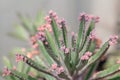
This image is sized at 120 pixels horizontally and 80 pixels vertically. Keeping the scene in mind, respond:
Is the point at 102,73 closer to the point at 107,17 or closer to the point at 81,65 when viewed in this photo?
the point at 81,65

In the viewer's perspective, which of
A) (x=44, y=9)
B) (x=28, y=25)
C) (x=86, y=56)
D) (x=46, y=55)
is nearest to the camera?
(x=86, y=56)

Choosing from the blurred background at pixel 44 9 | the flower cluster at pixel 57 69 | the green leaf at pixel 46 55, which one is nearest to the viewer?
the flower cluster at pixel 57 69

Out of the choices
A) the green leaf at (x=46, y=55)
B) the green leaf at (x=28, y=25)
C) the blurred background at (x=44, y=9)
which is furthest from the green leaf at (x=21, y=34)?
the blurred background at (x=44, y=9)

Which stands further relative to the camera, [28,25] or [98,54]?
[28,25]

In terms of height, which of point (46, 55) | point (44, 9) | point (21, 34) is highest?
point (46, 55)

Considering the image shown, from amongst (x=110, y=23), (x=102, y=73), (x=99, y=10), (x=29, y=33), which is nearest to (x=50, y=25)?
(x=102, y=73)

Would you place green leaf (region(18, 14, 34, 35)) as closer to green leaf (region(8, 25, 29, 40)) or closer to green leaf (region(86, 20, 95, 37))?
green leaf (region(8, 25, 29, 40))

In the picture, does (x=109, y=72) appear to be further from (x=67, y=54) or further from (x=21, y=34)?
(x=21, y=34)

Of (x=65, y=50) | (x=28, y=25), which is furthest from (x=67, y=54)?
(x=28, y=25)

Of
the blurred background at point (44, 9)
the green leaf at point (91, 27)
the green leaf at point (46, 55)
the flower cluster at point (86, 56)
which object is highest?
the green leaf at point (91, 27)

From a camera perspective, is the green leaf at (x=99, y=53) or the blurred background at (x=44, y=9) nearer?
the green leaf at (x=99, y=53)

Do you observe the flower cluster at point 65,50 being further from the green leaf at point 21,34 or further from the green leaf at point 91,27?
the green leaf at point 21,34
